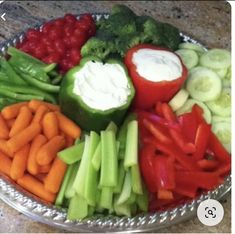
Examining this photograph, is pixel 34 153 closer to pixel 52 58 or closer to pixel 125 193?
pixel 125 193

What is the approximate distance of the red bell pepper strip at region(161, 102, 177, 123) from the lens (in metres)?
1.47

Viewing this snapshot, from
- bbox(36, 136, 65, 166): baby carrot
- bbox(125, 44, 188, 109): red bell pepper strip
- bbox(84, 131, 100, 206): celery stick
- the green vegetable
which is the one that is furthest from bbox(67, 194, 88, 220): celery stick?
bbox(125, 44, 188, 109): red bell pepper strip

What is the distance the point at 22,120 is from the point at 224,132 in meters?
0.51

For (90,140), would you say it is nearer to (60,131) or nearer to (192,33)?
(60,131)

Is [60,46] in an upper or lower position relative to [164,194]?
upper

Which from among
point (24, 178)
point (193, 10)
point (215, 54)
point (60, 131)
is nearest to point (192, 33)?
point (193, 10)

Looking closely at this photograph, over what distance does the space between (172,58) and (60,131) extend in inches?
14.3

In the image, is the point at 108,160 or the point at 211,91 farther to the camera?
the point at 211,91

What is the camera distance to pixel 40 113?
1493 mm

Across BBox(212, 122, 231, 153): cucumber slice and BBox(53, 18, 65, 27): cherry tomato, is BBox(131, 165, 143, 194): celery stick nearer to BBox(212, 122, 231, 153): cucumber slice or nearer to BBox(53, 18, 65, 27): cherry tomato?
BBox(212, 122, 231, 153): cucumber slice

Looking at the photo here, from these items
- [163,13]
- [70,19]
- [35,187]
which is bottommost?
[163,13]

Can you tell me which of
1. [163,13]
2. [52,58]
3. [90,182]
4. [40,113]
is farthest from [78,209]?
[163,13]

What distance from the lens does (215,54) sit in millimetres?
1695

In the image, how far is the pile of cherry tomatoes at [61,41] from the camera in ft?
5.55
